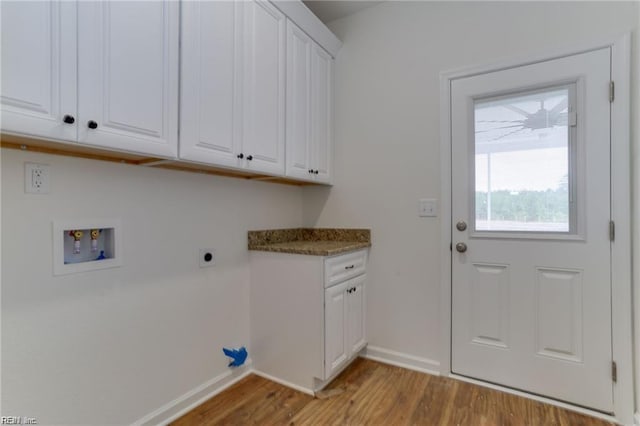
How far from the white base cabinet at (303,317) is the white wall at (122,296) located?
0.47 feet

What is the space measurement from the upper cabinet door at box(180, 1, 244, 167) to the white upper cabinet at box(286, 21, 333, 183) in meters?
0.46

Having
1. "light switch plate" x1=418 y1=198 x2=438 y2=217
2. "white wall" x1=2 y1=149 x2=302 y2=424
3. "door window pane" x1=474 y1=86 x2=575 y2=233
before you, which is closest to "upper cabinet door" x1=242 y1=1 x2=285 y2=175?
"white wall" x1=2 y1=149 x2=302 y2=424

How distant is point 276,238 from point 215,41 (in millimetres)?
1366

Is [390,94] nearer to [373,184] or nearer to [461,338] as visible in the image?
[373,184]

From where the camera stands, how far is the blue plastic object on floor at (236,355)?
1.95 m

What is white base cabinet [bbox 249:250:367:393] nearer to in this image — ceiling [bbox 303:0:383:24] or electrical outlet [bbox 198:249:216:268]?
electrical outlet [bbox 198:249:216:268]

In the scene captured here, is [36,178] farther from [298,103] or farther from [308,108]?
[308,108]

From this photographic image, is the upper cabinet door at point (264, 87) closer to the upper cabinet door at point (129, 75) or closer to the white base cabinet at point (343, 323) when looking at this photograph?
the upper cabinet door at point (129, 75)

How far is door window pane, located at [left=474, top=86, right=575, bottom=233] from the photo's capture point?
181 cm

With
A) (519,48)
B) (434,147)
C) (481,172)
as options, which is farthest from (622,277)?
(519,48)

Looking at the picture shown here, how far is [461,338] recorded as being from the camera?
6.82 feet

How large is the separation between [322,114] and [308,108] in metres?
0.19

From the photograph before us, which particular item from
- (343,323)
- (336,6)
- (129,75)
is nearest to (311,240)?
(343,323)

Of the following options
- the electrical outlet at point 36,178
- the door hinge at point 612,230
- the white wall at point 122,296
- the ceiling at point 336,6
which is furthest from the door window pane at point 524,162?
the electrical outlet at point 36,178
